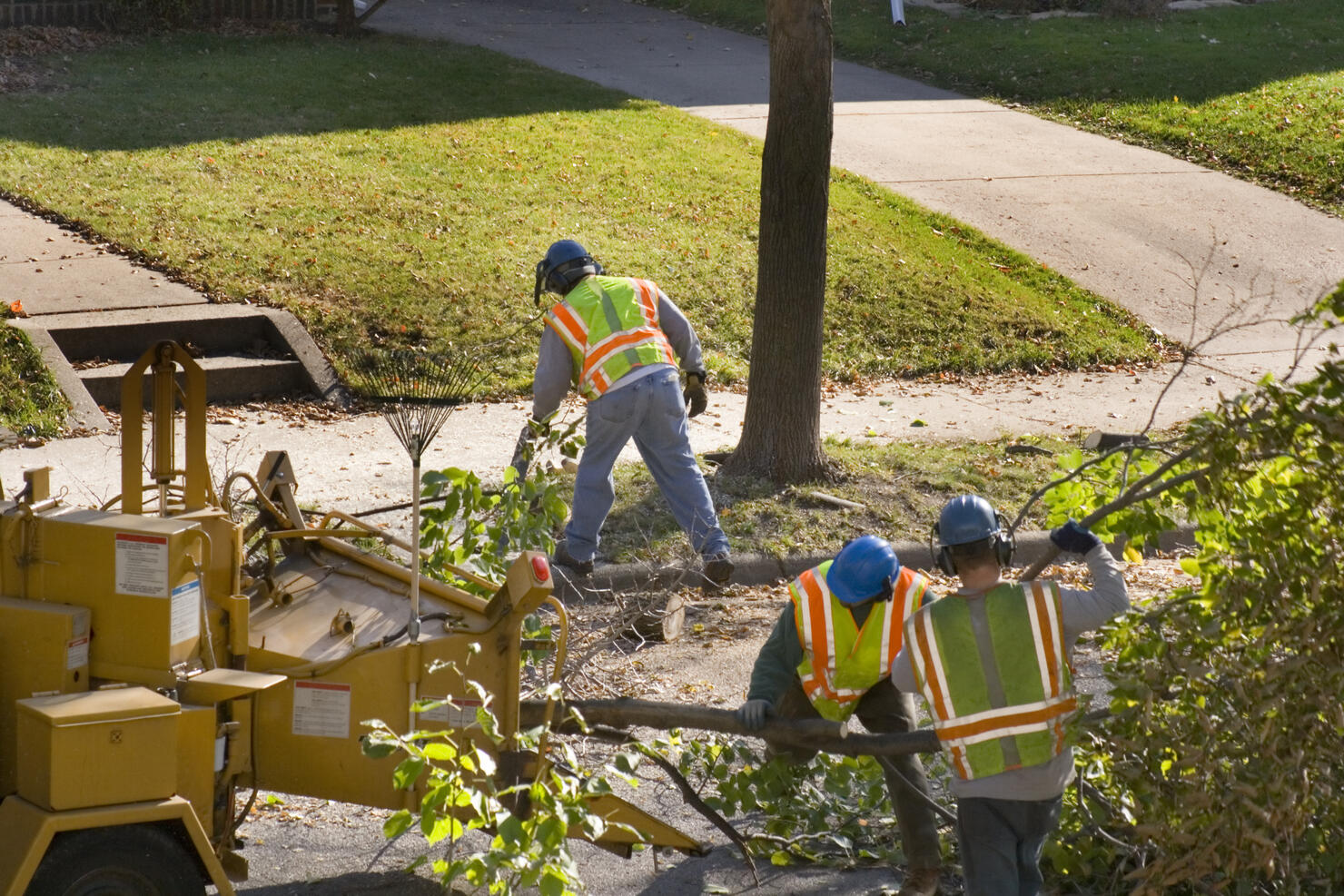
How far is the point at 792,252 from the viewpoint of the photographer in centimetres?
816

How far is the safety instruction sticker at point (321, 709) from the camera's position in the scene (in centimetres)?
409

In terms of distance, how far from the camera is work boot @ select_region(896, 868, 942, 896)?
4496 mm

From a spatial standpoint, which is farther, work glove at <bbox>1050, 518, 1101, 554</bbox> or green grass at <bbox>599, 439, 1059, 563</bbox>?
green grass at <bbox>599, 439, 1059, 563</bbox>

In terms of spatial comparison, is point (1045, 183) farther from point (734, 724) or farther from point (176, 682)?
point (176, 682)

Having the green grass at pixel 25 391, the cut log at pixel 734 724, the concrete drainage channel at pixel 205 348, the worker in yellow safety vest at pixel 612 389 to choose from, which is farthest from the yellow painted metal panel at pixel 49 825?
the concrete drainage channel at pixel 205 348

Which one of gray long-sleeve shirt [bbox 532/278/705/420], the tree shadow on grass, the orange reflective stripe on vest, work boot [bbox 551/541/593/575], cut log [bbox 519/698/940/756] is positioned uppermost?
the tree shadow on grass

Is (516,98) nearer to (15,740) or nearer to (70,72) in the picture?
(70,72)

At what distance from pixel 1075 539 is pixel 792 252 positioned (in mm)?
4317

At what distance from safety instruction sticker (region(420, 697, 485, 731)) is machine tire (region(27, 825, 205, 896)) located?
732 millimetres

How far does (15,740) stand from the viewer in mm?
3855

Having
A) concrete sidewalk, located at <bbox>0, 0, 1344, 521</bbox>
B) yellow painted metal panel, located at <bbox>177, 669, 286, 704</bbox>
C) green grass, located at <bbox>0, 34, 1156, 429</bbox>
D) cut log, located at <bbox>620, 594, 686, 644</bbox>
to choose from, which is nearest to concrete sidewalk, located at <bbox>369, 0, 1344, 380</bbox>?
concrete sidewalk, located at <bbox>0, 0, 1344, 521</bbox>

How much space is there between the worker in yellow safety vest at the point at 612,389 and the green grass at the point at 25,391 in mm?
3207

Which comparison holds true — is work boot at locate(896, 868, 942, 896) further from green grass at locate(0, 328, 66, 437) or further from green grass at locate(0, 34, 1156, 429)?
green grass at locate(0, 328, 66, 437)

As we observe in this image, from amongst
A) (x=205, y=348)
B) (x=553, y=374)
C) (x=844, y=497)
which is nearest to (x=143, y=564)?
(x=553, y=374)
